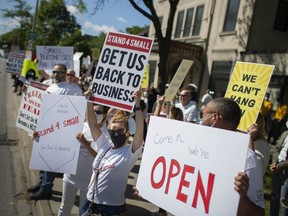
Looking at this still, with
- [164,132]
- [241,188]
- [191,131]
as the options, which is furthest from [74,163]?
[241,188]

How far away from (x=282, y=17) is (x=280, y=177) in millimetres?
14390

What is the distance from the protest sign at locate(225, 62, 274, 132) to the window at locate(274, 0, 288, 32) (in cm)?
1398

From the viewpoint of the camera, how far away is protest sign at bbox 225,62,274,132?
4.27 meters

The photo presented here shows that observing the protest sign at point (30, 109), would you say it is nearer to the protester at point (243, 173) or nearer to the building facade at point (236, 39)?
the protester at point (243, 173)

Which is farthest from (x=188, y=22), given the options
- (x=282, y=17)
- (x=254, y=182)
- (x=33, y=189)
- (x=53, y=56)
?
(x=254, y=182)

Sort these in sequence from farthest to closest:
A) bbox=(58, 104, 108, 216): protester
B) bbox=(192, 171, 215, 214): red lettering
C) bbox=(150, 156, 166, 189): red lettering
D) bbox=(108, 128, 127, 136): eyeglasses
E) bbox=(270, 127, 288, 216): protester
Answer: bbox=(270, 127, 288, 216): protester < bbox=(58, 104, 108, 216): protester < bbox=(108, 128, 127, 136): eyeglasses < bbox=(150, 156, 166, 189): red lettering < bbox=(192, 171, 215, 214): red lettering

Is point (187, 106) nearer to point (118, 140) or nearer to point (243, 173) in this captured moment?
point (118, 140)

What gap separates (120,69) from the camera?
153 inches

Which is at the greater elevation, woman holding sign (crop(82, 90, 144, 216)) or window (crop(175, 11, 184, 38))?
window (crop(175, 11, 184, 38))

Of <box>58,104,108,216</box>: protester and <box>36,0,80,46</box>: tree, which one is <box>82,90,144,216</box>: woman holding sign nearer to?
<box>58,104,108,216</box>: protester

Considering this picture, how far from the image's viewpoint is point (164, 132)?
8.92 feet

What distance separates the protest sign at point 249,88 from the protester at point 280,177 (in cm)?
95

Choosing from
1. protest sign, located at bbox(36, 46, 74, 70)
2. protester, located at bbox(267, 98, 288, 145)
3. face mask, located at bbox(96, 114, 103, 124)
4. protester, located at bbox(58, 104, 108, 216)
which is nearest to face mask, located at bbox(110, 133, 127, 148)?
protester, located at bbox(58, 104, 108, 216)

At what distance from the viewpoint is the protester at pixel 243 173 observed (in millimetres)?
2039
